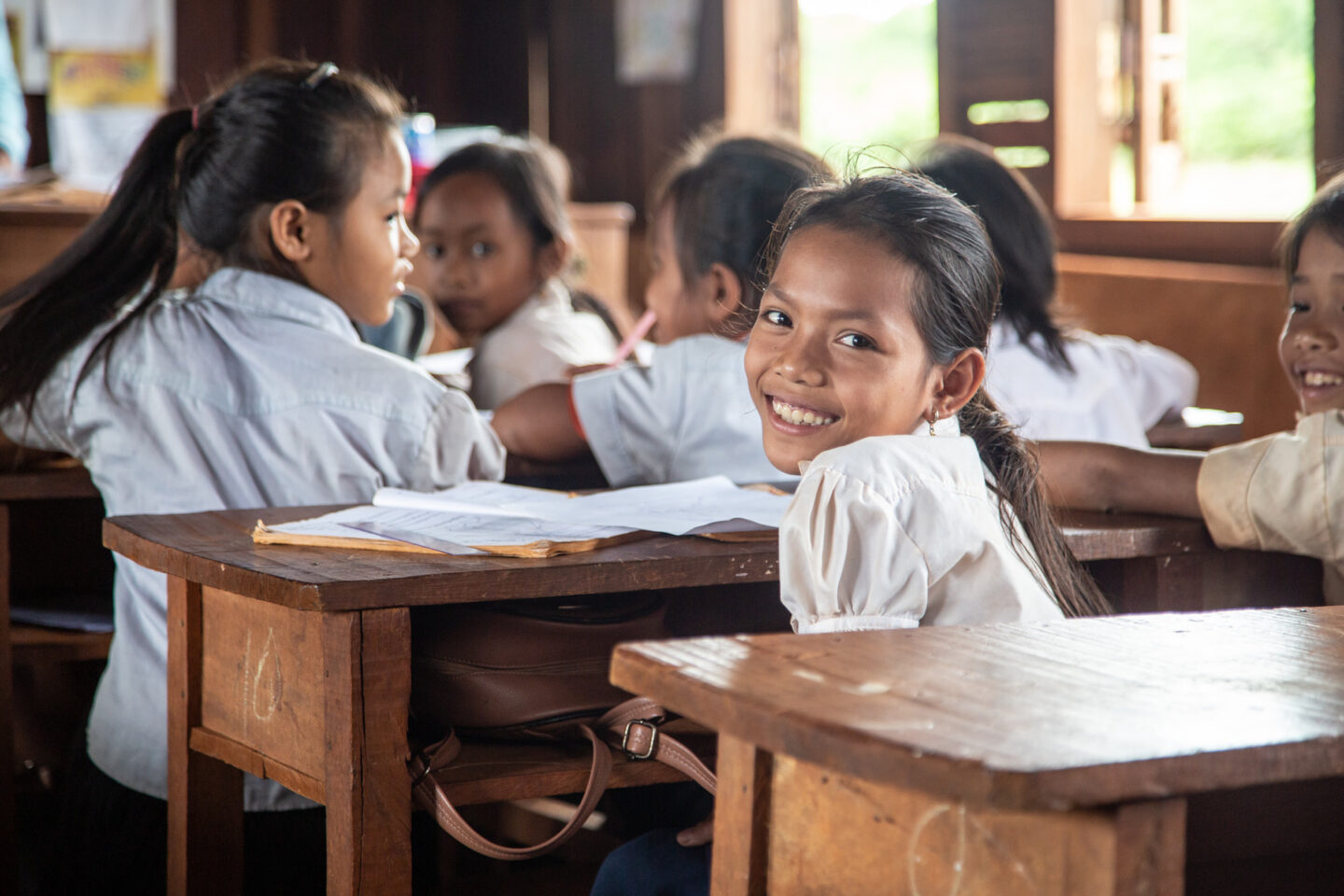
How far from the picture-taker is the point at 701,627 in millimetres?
1521

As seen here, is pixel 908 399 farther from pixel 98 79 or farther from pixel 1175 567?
pixel 98 79

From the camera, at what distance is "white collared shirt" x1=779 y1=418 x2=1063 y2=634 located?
96 centimetres

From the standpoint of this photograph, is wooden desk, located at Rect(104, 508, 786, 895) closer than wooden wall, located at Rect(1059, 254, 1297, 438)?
Yes

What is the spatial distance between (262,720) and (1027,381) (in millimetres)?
1199

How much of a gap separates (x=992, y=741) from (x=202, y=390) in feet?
3.69

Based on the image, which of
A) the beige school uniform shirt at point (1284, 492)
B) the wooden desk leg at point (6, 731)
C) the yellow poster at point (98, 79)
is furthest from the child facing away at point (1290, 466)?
the yellow poster at point (98, 79)

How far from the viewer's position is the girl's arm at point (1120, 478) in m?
1.40

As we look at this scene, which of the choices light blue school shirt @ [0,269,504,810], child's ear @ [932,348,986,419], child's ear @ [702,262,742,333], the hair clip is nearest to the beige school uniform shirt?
child's ear @ [932,348,986,419]

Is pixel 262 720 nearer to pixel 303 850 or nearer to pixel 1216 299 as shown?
pixel 303 850

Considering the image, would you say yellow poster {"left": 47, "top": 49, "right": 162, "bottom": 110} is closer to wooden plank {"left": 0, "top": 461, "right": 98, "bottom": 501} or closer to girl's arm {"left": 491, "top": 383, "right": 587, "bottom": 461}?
wooden plank {"left": 0, "top": 461, "right": 98, "bottom": 501}

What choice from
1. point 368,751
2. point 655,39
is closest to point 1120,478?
point 368,751

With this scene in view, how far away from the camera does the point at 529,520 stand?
1.30 metres

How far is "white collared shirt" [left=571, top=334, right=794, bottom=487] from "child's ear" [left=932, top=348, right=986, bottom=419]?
1.80 ft

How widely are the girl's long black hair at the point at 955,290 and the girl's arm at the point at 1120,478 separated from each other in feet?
0.78
